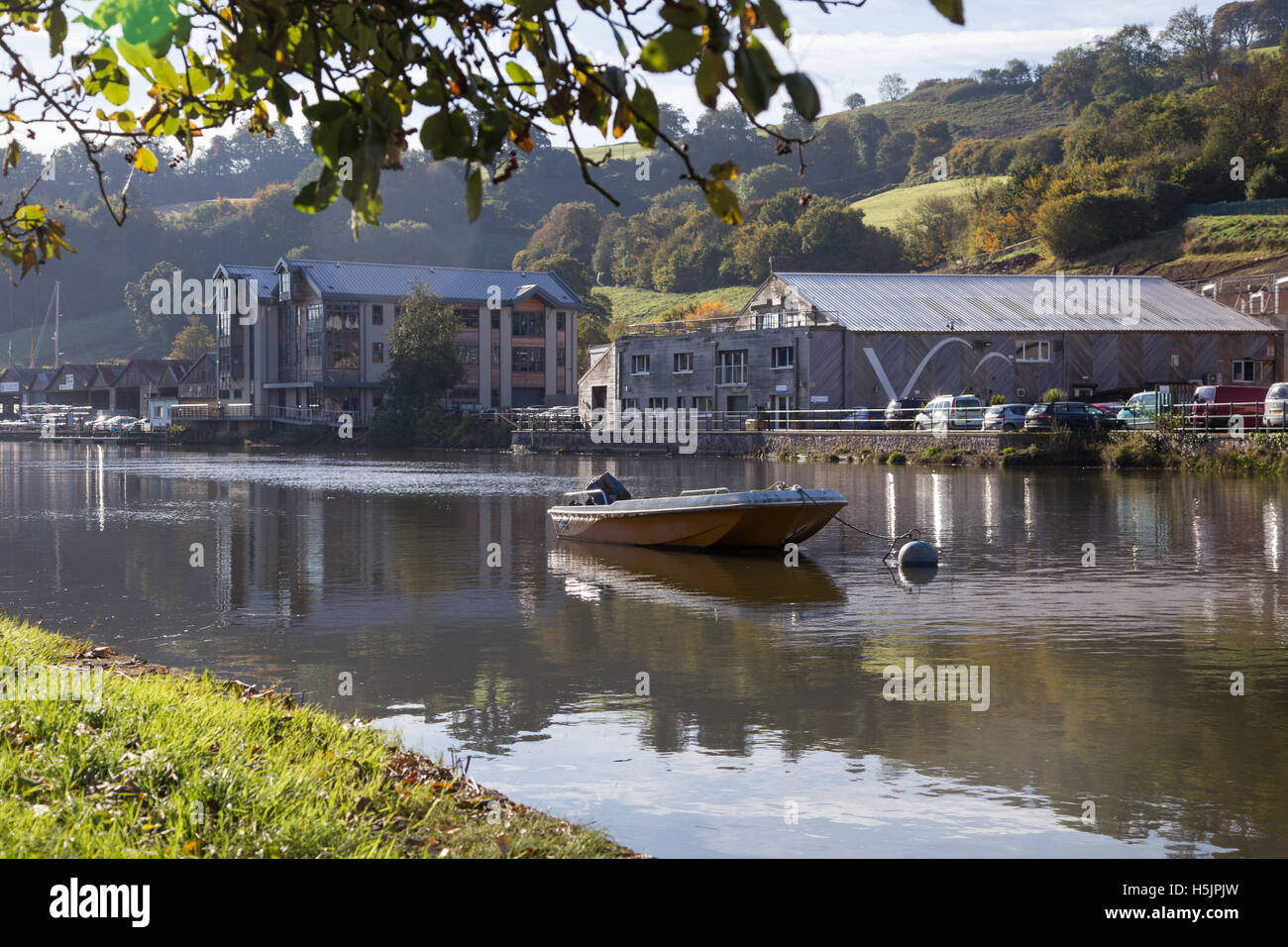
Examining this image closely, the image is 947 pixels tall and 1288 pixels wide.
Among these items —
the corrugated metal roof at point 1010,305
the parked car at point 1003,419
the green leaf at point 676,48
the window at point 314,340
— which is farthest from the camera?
the window at point 314,340

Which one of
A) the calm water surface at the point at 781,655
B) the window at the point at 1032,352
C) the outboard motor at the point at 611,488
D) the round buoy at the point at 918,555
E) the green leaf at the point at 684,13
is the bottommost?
the calm water surface at the point at 781,655

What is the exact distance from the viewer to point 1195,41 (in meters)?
182

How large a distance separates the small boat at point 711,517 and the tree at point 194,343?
148 metres

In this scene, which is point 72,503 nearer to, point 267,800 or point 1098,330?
point 267,800

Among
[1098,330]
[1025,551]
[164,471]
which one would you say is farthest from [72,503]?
[1098,330]

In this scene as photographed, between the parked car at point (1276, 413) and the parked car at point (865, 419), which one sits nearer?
the parked car at point (1276, 413)

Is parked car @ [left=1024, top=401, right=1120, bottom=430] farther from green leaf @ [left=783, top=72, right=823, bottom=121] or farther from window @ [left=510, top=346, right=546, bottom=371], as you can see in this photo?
window @ [left=510, top=346, right=546, bottom=371]

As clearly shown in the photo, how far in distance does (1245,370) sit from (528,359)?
2190 inches

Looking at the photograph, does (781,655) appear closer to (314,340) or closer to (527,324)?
(527,324)

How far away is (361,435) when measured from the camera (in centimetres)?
9494

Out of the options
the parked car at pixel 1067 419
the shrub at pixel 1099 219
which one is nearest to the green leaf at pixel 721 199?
the parked car at pixel 1067 419

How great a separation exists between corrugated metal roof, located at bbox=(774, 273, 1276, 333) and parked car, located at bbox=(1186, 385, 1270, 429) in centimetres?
1403

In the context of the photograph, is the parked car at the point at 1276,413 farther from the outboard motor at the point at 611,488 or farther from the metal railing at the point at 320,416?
the metal railing at the point at 320,416

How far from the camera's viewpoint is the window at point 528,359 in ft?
346
